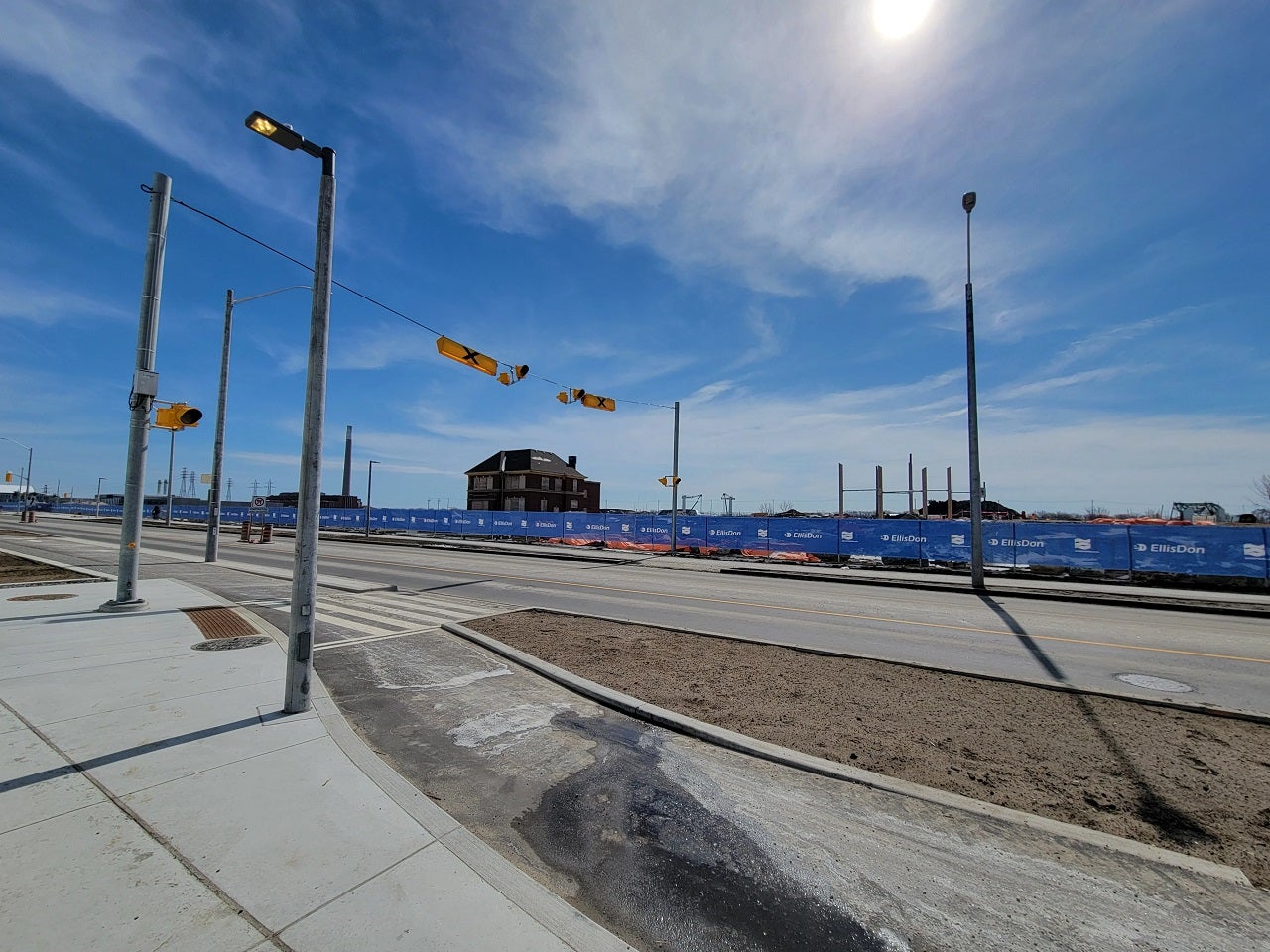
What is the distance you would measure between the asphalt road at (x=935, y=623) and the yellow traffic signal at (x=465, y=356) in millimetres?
5326

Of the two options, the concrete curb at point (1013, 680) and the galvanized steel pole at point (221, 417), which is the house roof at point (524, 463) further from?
the concrete curb at point (1013, 680)

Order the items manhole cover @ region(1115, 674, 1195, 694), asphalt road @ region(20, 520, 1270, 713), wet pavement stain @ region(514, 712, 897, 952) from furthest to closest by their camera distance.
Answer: asphalt road @ region(20, 520, 1270, 713) → manhole cover @ region(1115, 674, 1195, 694) → wet pavement stain @ region(514, 712, 897, 952)

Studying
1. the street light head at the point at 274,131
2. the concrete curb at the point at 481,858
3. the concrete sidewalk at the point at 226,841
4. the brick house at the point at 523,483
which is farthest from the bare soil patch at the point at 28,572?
the brick house at the point at 523,483

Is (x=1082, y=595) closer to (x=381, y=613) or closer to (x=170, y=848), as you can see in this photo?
(x=381, y=613)

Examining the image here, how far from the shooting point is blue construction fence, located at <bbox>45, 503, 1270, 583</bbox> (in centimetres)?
1673

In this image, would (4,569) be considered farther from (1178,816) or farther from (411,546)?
(1178,816)

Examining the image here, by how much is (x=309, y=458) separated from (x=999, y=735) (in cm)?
681

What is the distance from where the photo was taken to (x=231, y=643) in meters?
7.57

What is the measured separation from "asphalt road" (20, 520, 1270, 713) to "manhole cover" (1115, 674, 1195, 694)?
34 mm

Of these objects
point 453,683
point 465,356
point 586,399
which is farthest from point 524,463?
point 453,683

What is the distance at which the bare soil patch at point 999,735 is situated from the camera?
3734mm

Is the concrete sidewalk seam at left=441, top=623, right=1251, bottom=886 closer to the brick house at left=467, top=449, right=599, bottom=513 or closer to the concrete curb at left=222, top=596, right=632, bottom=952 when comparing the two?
the concrete curb at left=222, top=596, right=632, bottom=952

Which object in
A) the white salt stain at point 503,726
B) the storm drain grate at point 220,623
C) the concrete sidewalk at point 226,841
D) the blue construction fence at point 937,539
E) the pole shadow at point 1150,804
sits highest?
the blue construction fence at point 937,539

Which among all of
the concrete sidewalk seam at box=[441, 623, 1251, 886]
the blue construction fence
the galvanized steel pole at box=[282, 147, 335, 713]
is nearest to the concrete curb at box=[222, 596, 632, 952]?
the galvanized steel pole at box=[282, 147, 335, 713]
